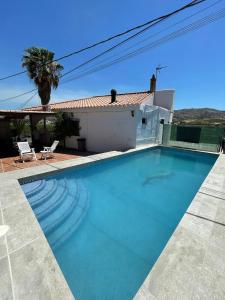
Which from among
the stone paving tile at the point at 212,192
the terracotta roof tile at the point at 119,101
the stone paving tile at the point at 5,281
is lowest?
the stone paving tile at the point at 5,281

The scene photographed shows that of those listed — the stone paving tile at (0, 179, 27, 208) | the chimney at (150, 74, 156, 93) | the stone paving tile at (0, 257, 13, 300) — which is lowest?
the stone paving tile at (0, 257, 13, 300)

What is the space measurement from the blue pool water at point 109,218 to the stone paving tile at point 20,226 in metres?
0.70

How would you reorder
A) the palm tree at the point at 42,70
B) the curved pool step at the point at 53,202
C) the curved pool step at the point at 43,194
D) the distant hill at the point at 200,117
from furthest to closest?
the distant hill at the point at 200,117 < the palm tree at the point at 42,70 < the curved pool step at the point at 43,194 < the curved pool step at the point at 53,202

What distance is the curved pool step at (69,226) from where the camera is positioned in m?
3.84

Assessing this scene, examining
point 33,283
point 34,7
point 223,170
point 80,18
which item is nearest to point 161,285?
point 33,283

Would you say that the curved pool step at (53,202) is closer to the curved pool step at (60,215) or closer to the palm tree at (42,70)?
the curved pool step at (60,215)

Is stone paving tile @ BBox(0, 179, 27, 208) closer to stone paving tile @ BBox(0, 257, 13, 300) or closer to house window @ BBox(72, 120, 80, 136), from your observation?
stone paving tile @ BBox(0, 257, 13, 300)

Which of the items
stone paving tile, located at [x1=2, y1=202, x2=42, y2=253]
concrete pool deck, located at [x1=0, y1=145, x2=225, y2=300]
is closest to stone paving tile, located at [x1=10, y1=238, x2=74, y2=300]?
concrete pool deck, located at [x1=0, y1=145, x2=225, y2=300]

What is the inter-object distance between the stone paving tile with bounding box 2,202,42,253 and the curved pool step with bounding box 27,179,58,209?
118 centimetres

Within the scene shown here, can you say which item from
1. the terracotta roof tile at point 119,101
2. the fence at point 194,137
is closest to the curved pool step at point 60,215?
the terracotta roof tile at point 119,101

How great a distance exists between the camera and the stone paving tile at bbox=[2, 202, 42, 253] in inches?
116

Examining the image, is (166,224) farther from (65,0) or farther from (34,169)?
(65,0)

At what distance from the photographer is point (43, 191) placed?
6043mm

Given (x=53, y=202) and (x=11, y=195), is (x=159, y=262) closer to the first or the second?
(x=53, y=202)
